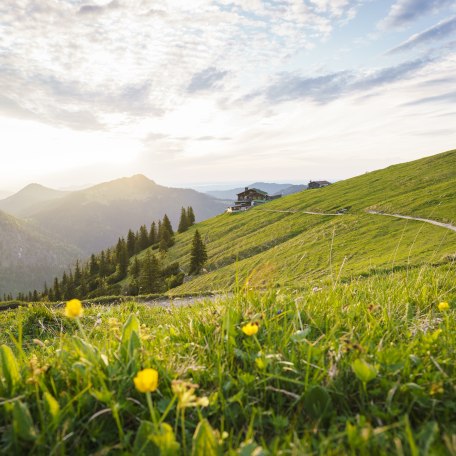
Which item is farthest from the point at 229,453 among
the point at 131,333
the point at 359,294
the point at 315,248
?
the point at 315,248

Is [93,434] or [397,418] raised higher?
[93,434]

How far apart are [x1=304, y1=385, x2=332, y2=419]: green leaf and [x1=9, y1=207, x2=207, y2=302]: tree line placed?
2612 inches

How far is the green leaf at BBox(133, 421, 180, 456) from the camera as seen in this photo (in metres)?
1.86

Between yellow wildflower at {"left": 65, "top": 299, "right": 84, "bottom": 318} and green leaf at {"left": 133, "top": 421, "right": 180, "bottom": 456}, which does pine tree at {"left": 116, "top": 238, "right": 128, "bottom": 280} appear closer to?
yellow wildflower at {"left": 65, "top": 299, "right": 84, "bottom": 318}

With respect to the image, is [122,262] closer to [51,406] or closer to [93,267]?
[93,267]

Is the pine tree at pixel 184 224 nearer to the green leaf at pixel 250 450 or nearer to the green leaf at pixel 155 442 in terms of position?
the green leaf at pixel 155 442

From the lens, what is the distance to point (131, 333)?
2863 mm

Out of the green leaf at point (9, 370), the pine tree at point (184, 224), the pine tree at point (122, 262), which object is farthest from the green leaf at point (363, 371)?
the pine tree at point (184, 224)

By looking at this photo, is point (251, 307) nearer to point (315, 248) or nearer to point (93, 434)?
point (93, 434)

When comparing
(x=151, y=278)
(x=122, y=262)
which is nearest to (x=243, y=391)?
(x=151, y=278)

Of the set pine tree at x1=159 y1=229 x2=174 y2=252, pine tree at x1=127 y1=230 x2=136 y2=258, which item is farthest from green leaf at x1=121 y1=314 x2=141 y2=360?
pine tree at x1=127 y1=230 x2=136 y2=258

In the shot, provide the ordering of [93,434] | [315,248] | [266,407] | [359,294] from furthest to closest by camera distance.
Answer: [315,248], [359,294], [266,407], [93,434]

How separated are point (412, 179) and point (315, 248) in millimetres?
40284

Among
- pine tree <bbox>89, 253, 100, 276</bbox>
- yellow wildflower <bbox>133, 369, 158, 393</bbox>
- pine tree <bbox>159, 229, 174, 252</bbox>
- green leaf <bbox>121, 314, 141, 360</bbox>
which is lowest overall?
pine tree <bbox>89, 253, 100, 276</bbox>
